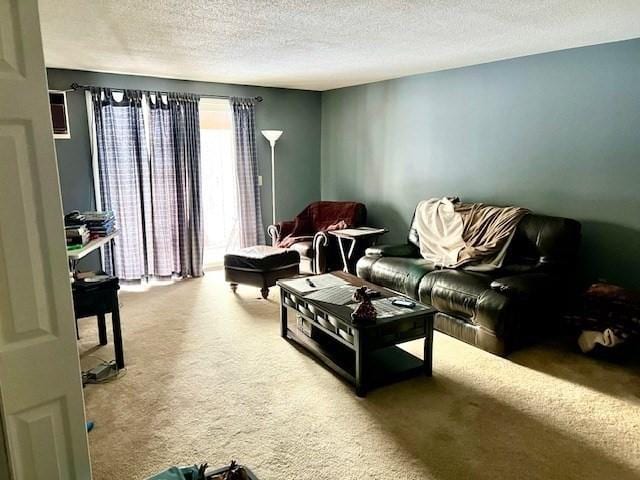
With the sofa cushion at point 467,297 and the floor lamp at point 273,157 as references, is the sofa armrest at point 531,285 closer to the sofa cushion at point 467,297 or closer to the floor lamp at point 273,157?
the sofa cushion at point 467,297

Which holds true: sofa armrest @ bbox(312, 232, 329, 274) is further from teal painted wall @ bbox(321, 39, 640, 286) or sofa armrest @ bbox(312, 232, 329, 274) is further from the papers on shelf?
the papers on shelf

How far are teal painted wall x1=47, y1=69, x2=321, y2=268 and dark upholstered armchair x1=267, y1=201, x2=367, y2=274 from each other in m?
0.59

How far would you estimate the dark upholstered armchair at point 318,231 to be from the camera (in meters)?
5.13

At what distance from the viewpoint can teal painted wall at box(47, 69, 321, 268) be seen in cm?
481

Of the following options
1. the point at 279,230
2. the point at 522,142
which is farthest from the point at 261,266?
the point at 522,142

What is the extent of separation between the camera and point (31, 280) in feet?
4.61

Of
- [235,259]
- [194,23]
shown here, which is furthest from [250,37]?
[235,259]

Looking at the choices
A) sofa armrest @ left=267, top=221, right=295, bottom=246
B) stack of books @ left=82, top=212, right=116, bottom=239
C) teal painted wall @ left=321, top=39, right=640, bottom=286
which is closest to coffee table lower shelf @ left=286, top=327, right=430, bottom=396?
teal painted wall @ left=321, top=39, right=640, bottom=286

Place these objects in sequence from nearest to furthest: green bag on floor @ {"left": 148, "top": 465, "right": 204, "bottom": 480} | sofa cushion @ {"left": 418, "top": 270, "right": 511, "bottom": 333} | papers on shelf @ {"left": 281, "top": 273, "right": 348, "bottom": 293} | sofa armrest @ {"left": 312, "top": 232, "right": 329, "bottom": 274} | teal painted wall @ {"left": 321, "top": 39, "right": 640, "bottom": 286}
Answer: green bag on floor @ {"left": 148, "top": 465, "right": 204, "bottom": 480}, sofa cushion @ {"left": 418, "top": 270, "right": 511, "bottom": 333}, papers on shelf @ {"left": 281, "top": 273, "right": 348, "bottom": 293}, teal painted wall @ {"left": 321, "top": 39, "right": 640, "bottom": 286}, sofa armrest @ {"left": 312, "top": 232, "right": 329, "bottom": 274}

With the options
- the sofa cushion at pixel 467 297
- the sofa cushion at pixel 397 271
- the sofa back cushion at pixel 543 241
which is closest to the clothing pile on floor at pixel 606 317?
the sofa back cushion at pixel 543 241

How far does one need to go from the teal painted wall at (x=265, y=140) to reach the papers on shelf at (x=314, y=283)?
106 inches

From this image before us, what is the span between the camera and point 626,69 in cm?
345

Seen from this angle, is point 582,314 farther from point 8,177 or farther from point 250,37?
point 8,177

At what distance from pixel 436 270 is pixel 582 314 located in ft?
3.76
